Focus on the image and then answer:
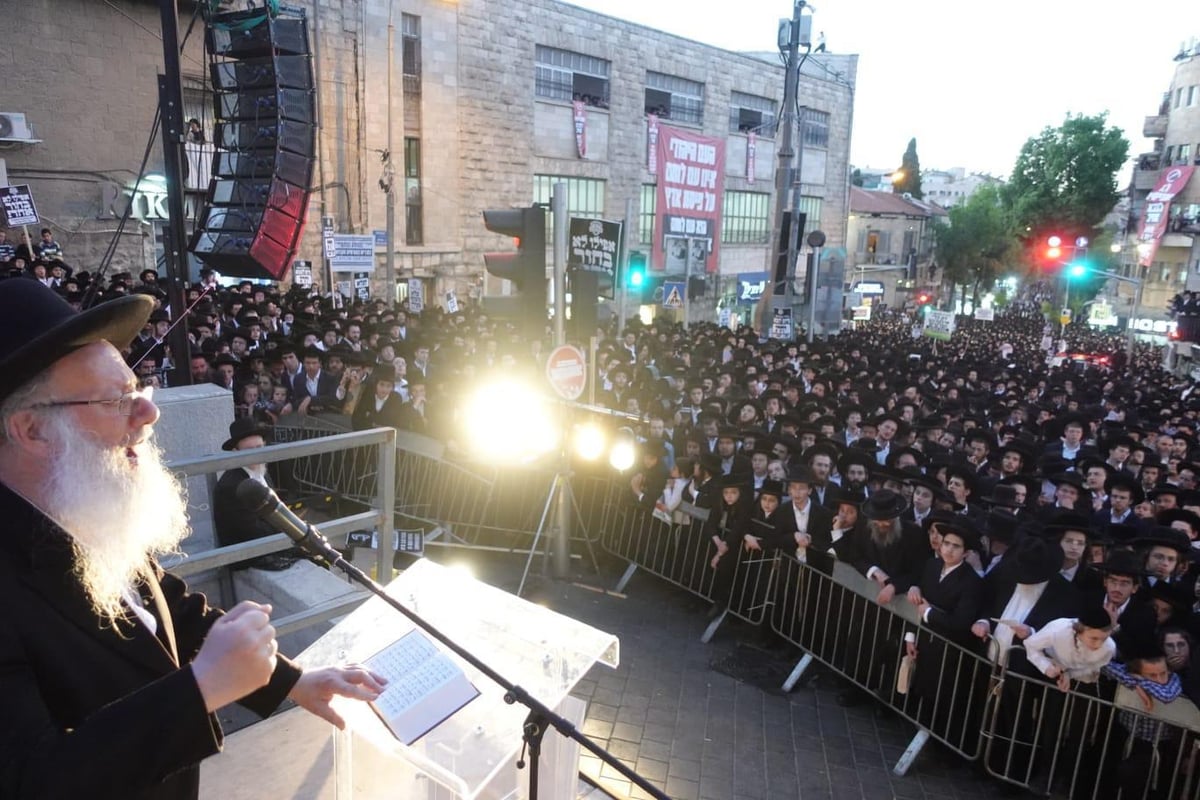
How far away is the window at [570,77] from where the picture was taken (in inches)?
1161

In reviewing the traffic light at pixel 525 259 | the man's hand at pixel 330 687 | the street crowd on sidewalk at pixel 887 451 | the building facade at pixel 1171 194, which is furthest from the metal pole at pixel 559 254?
the building facade at pixel 1171 194

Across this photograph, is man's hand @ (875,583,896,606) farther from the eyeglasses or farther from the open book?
the eyeglasses

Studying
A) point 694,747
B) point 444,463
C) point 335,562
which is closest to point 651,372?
point 444,463

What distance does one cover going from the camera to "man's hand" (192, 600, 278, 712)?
1.65 metres

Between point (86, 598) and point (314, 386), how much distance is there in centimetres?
973

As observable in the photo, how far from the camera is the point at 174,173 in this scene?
7.59 m

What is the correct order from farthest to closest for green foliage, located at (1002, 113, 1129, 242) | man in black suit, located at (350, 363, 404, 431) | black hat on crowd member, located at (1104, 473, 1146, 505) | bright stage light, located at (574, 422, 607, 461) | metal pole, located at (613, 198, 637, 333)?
green foliage, located at (1002, 113, 1129, 242) < metal pole, located at (613, 198, 637, 333) < man in black suit, located at (350, 363, 404, 431) < bright stage light, located at (574, 422, 607, 461) < black hat on crowd member, located at (1104, 473, 1146, 505)

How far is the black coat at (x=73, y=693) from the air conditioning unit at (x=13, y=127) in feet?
70.7

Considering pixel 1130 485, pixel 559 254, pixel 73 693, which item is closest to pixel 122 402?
pixel 73 693

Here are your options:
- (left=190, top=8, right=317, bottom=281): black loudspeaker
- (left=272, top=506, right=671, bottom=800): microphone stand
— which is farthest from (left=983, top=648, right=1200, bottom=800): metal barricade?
(left=190, top=8, right=317, bottom=281): black loudspeaker

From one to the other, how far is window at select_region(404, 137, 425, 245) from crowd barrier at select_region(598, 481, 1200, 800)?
21.3m

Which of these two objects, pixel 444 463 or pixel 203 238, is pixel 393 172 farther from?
pixel 444 463

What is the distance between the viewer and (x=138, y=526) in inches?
74.4

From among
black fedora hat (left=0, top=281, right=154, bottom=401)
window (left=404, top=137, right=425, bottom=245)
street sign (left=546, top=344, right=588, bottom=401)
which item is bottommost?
street sign (left=546, top=344, right=588, bottom=401)
